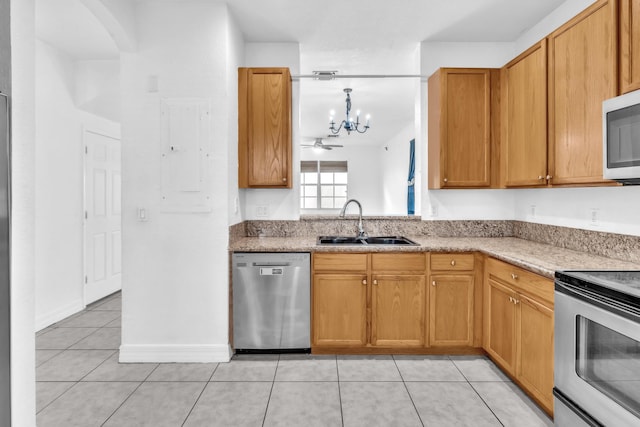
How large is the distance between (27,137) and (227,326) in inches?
71.9

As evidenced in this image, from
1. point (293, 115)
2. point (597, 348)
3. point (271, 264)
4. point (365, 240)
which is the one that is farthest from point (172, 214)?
point (597, 348)

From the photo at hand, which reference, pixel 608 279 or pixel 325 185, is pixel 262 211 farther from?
pixel 325 185

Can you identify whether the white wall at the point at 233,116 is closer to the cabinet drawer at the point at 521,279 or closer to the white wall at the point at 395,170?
the cabinet drawer at the point at 521,279

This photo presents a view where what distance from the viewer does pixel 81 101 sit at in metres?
4.04

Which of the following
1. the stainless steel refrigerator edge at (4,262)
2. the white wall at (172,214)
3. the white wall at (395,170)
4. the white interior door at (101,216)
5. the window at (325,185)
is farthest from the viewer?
the window at (325,185)

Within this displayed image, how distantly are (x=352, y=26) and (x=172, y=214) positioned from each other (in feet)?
6.95

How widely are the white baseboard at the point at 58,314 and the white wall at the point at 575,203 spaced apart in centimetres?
457

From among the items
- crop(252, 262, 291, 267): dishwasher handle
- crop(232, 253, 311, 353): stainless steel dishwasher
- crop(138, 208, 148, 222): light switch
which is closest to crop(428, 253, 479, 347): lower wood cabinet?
crop(232, 253, 311, 353): stainless steel dishwasher

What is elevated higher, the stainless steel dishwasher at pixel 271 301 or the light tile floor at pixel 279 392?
the stainless steel dishwasher at pixel 271 301

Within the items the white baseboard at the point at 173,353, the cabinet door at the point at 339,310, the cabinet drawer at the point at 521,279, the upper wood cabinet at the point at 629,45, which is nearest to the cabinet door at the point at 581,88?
A: the upper wood cabinet at the point at 629,45

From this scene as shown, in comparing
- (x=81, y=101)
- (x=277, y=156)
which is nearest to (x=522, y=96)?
(x=277, y=156)

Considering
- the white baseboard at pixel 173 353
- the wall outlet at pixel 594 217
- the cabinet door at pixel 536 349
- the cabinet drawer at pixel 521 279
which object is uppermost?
the wall outlet at pixel 594 217

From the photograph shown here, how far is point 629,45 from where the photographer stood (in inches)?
72.9

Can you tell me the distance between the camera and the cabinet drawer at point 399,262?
112 inches
